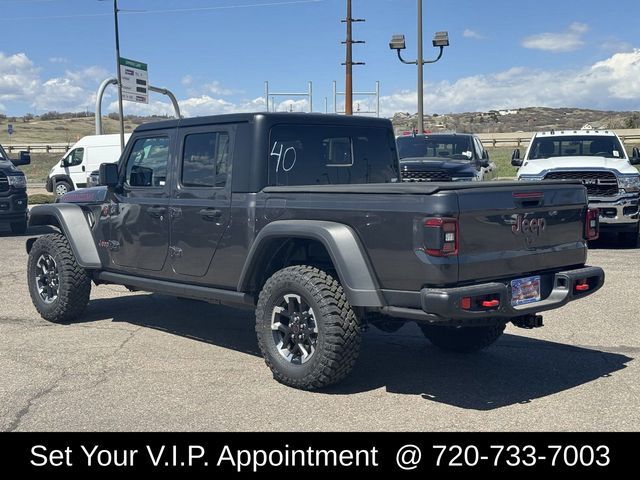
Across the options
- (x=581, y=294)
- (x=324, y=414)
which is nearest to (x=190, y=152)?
(x=324, y=414)

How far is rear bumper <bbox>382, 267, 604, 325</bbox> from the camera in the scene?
15.6 feet

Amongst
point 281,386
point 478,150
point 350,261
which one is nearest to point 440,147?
point 478,150

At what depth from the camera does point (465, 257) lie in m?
4.88

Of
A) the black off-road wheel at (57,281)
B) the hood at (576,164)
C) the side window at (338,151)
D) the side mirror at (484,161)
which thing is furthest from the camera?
the side mirror at (484,161)

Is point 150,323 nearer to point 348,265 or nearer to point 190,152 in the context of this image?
point 190,152

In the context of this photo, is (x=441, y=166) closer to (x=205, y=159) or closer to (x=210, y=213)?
(x=205, y=159)

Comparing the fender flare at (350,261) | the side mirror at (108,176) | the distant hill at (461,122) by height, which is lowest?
the fender flare at (350,261)

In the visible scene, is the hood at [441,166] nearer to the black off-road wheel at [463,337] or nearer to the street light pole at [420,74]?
the black off-road wheel at [463,337]

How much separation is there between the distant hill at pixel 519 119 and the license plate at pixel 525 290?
77.5m

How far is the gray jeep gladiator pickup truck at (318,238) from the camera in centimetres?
491

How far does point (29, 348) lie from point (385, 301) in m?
3.37

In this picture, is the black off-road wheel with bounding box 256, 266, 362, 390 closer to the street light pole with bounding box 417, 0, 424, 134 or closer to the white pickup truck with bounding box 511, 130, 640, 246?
the white pickup truck with bounding box 511, 130, 640, 246

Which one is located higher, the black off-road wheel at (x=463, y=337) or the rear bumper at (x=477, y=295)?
the rear bumper at (x=477, y=295)

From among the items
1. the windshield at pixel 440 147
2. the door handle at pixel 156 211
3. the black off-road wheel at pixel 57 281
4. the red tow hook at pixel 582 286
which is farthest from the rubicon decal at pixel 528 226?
the windshield at pixel 440 147
